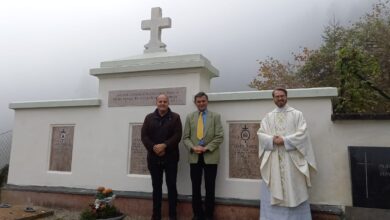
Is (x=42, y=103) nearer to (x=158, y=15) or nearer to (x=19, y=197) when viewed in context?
(x=19, y=197)

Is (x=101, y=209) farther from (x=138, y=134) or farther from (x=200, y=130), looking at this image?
(x=200, y=130)

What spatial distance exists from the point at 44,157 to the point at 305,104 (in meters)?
5.28

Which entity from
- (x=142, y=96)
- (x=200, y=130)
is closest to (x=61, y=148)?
(x=142, y=96)

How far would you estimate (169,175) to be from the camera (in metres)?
5.26

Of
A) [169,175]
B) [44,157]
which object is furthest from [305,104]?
[44,157]

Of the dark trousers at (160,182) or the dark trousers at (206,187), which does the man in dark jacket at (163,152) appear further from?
the dark trousers at (206,187)

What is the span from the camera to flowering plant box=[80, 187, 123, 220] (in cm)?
511

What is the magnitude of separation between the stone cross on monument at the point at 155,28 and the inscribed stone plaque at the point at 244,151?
2340mm

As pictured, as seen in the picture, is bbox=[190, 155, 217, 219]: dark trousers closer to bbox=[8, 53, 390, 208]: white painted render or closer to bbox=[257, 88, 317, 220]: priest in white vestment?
bbox=[8, 53, 390, 208]: white painted render

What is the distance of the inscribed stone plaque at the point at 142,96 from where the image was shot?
6.09 meters

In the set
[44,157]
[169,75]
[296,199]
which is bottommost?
[296,199]

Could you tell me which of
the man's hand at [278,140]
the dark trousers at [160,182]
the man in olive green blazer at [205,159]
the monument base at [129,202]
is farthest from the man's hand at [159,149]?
the man's hand at [278,140]

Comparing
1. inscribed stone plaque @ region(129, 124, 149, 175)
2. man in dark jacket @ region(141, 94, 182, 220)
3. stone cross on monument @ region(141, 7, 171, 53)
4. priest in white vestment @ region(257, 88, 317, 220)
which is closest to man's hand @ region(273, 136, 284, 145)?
priest in white vestment @ region(257, 88, 317, 220)

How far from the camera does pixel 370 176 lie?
4.75 m
